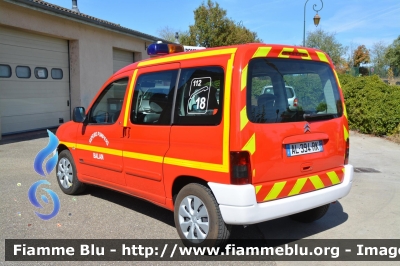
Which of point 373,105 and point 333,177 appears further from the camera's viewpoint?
point 373,105

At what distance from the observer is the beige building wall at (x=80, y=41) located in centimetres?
1105

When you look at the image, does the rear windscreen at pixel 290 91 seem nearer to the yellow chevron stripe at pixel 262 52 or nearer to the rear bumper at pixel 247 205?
the yellow chevron stripe at pixel 262 52

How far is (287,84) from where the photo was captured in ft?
12.9

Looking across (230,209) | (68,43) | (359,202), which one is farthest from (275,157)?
(68,43)

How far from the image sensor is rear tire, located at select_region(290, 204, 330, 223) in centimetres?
467

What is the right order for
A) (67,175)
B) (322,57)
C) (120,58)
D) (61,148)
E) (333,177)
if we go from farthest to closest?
(120,58) < (61,148) < (67,175) < (322,57) < (333,177)

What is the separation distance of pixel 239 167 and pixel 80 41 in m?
11.9

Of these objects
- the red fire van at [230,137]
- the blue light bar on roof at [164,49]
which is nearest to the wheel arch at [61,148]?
the red fire van at [230,137]

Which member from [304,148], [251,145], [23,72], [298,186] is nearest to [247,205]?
[251,145]

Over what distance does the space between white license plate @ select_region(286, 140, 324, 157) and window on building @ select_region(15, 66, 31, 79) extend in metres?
10.0

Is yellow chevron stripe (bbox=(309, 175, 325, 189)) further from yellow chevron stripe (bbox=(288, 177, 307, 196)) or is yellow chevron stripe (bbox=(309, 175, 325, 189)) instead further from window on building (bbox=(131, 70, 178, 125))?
window on building (bbox=(131, 70, 178, 125))

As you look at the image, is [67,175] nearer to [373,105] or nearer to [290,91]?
[290,91]

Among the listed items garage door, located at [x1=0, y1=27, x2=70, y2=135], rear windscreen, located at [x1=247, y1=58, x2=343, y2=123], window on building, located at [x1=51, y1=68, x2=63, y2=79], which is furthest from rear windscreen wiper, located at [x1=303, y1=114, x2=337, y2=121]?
window on building, located at [x1=51, y1=68, x2=63, y2=79]

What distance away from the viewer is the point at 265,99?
3688 millimetres
